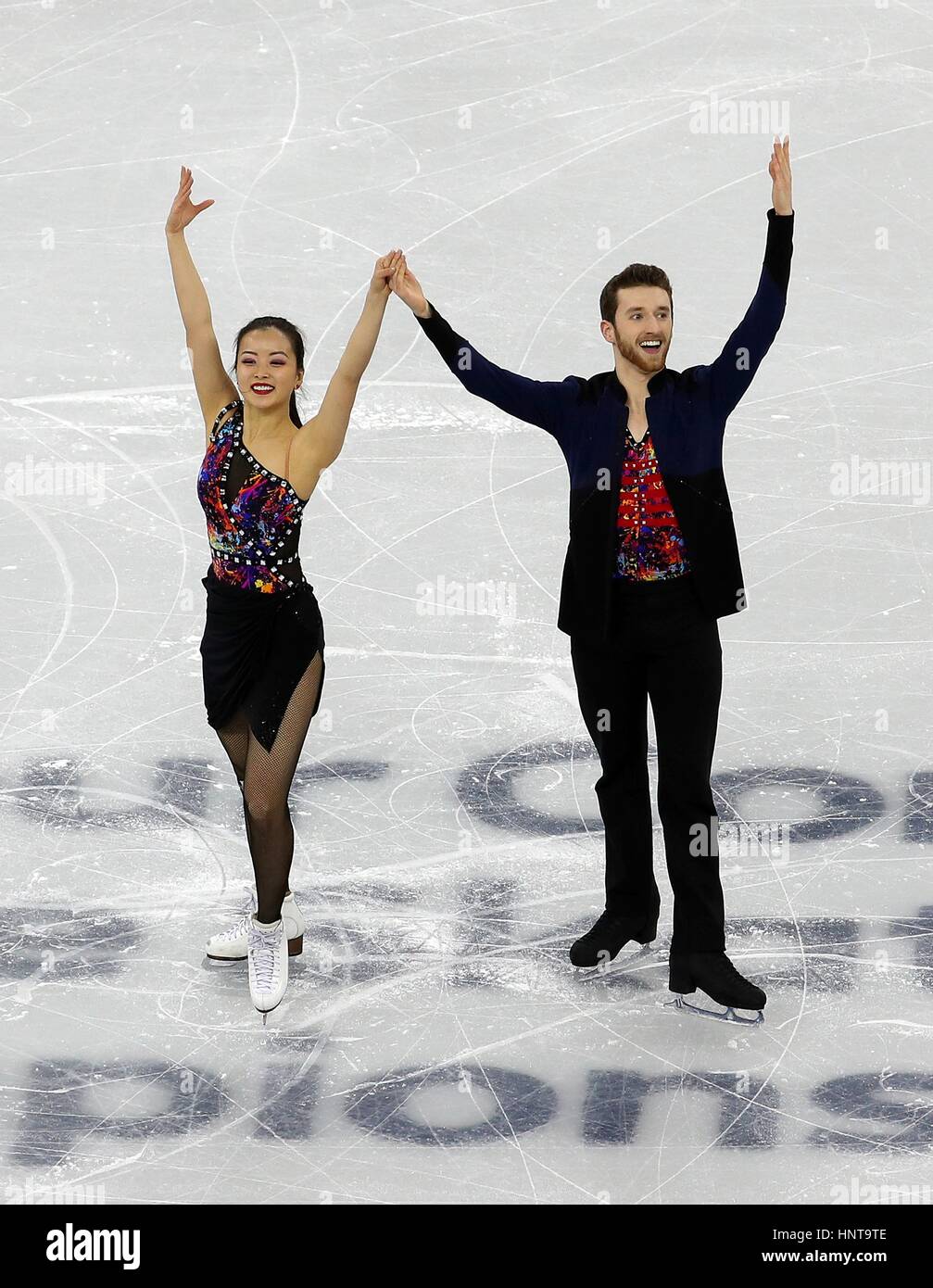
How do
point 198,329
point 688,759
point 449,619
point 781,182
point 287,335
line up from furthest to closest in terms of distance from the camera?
point 449,619 → point 198,329 → point 287,335 → point 688,759 → point 781,182

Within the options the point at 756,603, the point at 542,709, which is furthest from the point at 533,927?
the point at 756,603

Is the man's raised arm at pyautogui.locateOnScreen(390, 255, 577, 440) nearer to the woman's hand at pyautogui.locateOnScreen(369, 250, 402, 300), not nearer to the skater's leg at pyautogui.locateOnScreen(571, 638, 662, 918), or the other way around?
the woman's hand at pyautogui.locateOnScreen(369, 250, 402, 300)

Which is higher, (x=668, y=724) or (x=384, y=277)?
(x=384, y=277)

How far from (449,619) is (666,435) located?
2.57 meters

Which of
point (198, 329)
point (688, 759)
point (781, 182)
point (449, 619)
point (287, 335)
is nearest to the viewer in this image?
point (781, 182)

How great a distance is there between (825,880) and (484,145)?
545cm

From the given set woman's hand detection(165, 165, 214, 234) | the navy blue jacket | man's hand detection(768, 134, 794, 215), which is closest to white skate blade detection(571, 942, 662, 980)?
the navy blue jacket

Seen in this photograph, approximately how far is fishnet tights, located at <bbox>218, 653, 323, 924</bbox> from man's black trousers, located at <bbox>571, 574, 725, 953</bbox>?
71cm

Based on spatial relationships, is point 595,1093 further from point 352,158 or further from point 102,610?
point 352,158

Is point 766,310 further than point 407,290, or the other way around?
point 407,290

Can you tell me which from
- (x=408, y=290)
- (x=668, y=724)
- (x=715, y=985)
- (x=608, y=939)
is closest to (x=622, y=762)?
(x=668, y=724)

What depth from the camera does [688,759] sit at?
478 centimetres

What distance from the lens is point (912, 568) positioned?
7.37 metres

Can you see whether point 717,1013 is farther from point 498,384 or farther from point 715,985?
point 498,384
